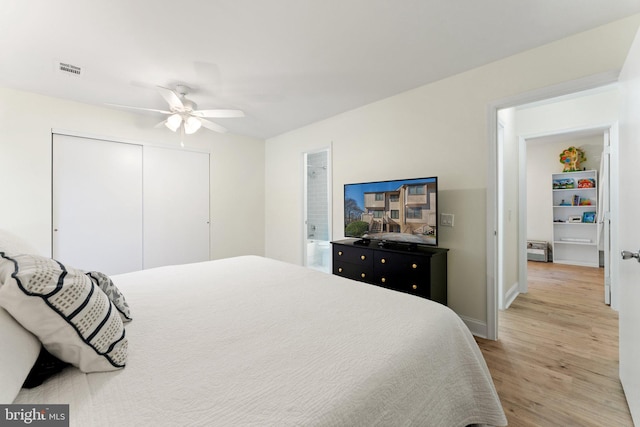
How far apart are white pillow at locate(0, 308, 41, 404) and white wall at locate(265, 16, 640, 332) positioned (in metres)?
2.86

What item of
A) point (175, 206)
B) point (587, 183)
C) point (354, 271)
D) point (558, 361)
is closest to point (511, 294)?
point (558, 361)

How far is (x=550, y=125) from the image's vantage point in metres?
3.71

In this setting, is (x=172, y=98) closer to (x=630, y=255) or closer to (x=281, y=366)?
(x=281, y=366)

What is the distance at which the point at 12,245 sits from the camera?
111 centimetres

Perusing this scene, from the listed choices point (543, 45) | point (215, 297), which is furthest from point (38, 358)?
point (543, 45)

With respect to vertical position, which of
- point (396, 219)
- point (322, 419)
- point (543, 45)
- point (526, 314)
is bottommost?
point (526, 314)

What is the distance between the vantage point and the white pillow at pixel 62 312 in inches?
29.6

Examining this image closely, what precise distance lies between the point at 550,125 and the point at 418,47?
2.93m

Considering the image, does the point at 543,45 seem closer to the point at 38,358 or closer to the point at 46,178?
the point at 38,358

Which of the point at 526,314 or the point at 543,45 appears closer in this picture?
the point at 543,45

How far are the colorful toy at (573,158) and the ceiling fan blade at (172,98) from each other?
678cm

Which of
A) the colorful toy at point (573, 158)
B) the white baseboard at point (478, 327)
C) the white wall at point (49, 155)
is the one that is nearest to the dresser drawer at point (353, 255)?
the white baseboard at point (478, 327)

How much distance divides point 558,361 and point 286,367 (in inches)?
92.7

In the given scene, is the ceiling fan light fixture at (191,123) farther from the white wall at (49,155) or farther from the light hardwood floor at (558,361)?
the light hardwood floor at (558,361)
